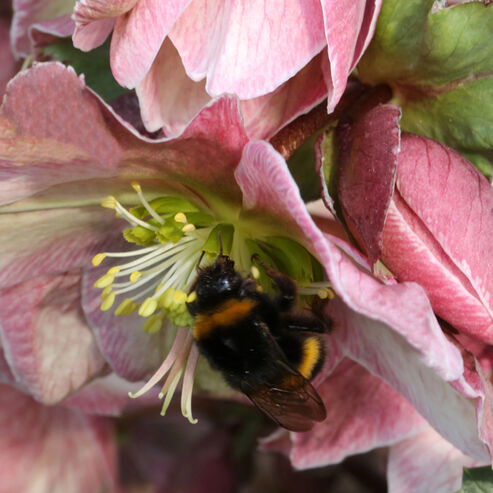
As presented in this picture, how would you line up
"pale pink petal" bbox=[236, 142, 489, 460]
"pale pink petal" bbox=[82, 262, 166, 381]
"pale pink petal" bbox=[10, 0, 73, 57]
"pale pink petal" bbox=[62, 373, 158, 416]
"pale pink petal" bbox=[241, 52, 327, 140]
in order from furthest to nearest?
1. "pale pink petal" bbox=[62, 373, 158, 416]
2. "pale pink petal" bbox=[82, 262, 166, 381]
3. "pale pink petal" bbox=[10, 0, 73, 57]
4. "pale pink petal" bbox=[241, 52, 327, 140]
5. "pale pink petal" bbox=[236, 142, 489, 460]

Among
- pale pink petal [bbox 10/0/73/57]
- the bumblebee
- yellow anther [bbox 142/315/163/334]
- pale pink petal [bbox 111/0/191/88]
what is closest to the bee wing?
the bumblebee

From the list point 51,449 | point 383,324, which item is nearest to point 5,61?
point 51,449

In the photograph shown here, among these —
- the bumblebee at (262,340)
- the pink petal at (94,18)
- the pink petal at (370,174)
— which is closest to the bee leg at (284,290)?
the bumblebee at (262,340)

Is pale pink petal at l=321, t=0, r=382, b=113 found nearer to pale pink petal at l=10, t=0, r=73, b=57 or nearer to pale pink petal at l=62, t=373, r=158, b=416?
pale pink petal at l=10, t=0, r=73, b=57

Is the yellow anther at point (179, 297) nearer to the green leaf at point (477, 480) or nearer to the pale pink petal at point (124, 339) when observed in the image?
the pale pink petal at point (124, 339)

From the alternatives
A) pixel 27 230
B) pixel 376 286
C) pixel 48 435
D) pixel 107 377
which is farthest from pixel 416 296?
pixel 48 435

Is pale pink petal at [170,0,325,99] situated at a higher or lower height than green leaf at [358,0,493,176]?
higher

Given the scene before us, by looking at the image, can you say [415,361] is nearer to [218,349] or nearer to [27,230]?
[218,349]
